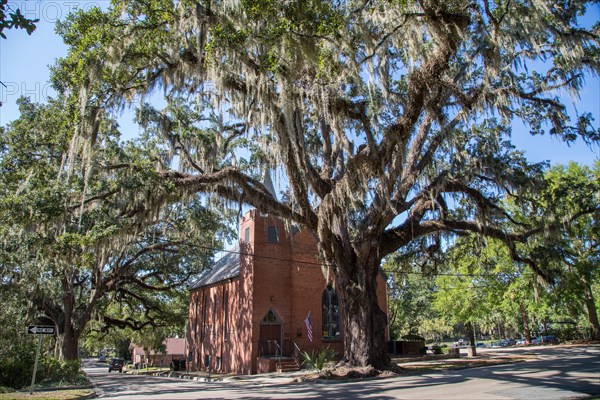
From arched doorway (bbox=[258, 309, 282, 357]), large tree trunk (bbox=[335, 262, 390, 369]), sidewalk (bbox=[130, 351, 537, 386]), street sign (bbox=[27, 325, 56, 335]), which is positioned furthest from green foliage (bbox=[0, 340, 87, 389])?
large tree trunk (bbox=[335, 262, 390, 369])

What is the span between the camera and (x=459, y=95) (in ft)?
38.9

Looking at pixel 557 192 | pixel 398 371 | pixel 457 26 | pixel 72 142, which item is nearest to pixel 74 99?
pixel 72 142

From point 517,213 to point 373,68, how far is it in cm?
1894

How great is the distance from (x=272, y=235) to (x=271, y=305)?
3945 millimetres

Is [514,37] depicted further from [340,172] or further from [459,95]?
[340,172]

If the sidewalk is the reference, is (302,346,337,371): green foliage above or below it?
above

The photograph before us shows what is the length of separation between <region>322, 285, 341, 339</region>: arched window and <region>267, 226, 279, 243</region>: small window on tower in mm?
4316

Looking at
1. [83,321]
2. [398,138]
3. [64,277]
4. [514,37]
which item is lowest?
[83,321]

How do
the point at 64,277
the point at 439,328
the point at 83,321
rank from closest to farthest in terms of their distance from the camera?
the point at 64,277 < the point at 83,321 < the point at 439,328

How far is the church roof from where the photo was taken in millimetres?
26350

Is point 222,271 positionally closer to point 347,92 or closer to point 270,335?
point 270,335

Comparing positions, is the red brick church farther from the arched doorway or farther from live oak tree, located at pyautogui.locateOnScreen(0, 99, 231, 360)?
live oak tree, located at pyautogui.locateOnScreen(0, 99, 231, 360)

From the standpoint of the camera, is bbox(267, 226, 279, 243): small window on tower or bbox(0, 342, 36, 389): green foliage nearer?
bbox(0, 342, 36, 389): green foliage

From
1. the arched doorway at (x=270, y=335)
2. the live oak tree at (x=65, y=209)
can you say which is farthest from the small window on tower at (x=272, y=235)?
the arched doorway at (x=270, y=335)
